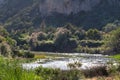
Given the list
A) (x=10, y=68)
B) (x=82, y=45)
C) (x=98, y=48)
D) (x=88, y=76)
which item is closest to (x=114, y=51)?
(x=98, y=48)

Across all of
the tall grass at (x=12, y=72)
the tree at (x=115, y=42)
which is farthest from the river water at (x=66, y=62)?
the tall grass at (x=12, y=72)

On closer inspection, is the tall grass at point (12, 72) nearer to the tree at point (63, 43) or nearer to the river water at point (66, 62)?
the river water at point (66, 62)

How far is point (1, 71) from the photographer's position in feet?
43.9

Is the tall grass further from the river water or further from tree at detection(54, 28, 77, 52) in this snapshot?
tree at detection(54, 28, 77, 52)

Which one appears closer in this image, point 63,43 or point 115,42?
point 115,42

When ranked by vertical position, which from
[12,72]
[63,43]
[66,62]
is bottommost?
[66,62]

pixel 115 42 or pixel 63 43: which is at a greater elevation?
pixel 63 43

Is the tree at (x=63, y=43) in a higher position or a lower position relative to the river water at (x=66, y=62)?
higher

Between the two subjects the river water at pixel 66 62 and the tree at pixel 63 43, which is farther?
the tree at pixel 63 43

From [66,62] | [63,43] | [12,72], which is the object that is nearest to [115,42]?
[63,43]

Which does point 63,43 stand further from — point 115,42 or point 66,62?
point 66,62

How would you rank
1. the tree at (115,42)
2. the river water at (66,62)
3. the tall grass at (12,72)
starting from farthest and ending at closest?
the tree at (115,42), the river water at (66,62), the tall grass at (12,72)

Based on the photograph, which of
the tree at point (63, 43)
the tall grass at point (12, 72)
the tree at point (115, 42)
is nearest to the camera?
the tall grass at point (12, 72)

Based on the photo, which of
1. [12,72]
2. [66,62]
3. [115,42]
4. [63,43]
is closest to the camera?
[12,72]
